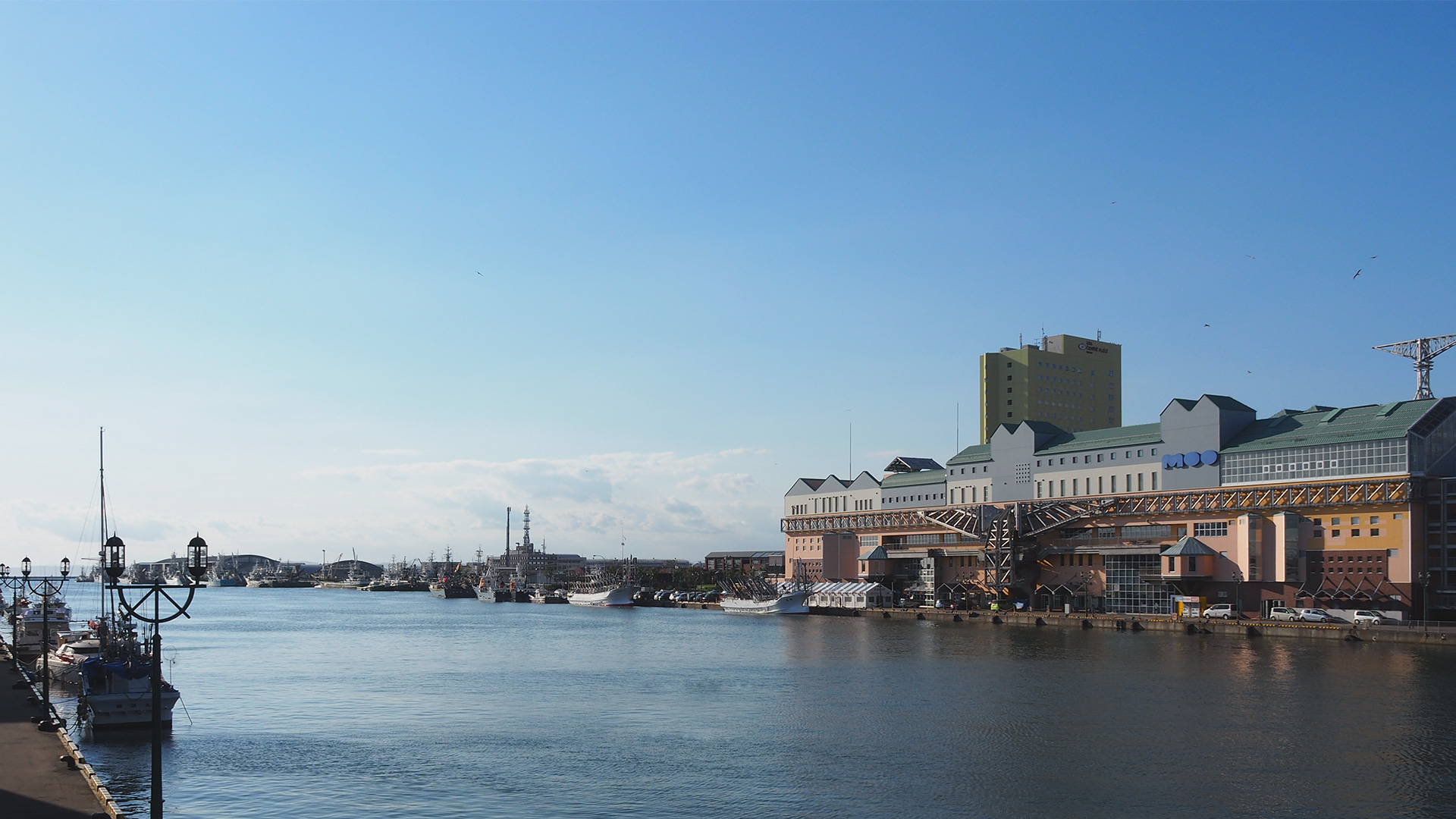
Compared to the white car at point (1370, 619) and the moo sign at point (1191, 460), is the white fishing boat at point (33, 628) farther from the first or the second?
the moo sign at point (1191, 460)

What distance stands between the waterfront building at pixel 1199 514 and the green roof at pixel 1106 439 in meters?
0.19

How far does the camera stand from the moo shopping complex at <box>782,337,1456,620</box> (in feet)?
315

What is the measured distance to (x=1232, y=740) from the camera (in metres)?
43.6

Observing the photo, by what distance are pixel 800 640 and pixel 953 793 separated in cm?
6400

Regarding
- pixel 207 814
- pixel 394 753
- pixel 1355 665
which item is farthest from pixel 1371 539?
pixel 207 814

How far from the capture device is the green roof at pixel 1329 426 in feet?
322

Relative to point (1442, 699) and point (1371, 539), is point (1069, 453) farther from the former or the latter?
point (1442, 699)

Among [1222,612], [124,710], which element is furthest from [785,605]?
[124,710]

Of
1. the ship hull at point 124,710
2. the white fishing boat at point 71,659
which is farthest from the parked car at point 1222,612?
the white fishing boat at point 71,659

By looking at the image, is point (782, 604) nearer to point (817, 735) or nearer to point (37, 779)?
point (817, 735)

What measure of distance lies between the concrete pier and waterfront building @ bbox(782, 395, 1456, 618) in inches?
3684

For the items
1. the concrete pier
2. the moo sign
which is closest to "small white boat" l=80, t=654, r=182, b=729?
the concrete pier

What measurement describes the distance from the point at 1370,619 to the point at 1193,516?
76.9 feet

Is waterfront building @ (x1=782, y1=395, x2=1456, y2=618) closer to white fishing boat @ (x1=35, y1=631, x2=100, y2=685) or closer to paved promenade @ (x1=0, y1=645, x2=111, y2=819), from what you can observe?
white fishing boat @ (x1=35, y1=631, x2=100, y2=685)
